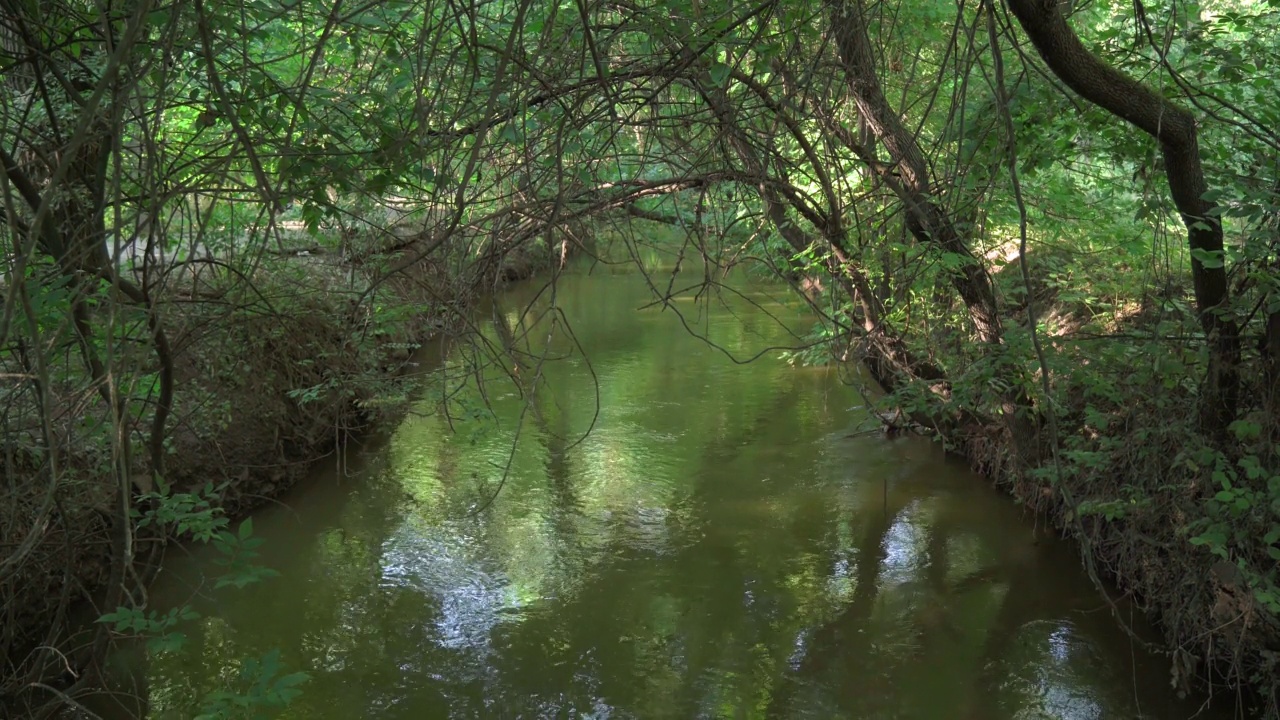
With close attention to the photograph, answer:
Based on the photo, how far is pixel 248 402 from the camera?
6664 millimetres

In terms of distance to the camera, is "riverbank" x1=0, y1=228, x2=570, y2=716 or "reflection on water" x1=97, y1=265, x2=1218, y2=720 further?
"reflection on water" x1=97, y1=265, x2=1218, y2=720

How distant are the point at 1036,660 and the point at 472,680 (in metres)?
2.71

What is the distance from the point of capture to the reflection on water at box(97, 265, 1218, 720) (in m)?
4.60

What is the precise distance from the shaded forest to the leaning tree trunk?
0.6 inches

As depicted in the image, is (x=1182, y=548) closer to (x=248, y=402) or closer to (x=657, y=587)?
(x=657, y=587)

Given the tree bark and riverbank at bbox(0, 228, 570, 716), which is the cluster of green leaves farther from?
the tree bark

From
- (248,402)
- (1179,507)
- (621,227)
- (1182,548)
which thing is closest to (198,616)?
(621,227)

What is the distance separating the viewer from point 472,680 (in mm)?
4742

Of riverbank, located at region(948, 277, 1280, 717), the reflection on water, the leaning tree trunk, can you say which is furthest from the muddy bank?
the reflection on water

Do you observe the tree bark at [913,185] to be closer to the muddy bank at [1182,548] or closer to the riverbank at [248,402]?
the muddy bank at [1182,548]

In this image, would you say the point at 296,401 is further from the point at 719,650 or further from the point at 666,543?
the point at 719,650

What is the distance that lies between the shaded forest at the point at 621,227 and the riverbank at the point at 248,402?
0.15 feet

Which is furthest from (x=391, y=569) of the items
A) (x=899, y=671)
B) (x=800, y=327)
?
(x=800, y=327)

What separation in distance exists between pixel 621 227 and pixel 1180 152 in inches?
94.9
